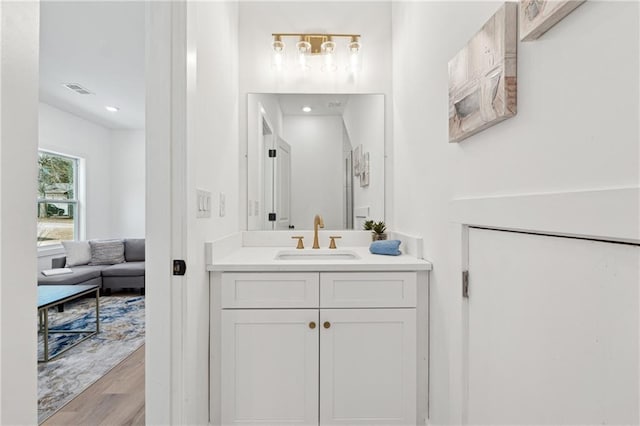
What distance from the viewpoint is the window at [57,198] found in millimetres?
4723

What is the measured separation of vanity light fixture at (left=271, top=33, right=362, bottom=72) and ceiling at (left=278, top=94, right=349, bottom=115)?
18cm

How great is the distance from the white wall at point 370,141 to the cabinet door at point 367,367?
878 millimetres

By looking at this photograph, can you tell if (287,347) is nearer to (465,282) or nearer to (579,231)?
(465,282)

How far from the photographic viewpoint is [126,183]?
19.1ft

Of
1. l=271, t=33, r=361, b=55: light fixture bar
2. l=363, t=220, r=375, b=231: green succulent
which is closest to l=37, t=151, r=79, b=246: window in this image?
l=271, t=33, r=361, b=55: light fixture bar

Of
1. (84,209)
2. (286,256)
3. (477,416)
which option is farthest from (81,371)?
(84,209)

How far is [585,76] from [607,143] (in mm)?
153

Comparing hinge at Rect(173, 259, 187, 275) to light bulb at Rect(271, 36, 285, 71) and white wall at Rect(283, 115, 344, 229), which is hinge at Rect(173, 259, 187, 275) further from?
light bulb at Rect(271, 36, 285, 71)

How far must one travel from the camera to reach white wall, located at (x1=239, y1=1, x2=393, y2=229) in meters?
2.24

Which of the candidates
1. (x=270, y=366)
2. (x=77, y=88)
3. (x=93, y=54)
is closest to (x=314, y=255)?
(x=270, y=366)

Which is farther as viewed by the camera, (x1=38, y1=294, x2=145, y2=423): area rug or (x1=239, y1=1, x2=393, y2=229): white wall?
(x1=239, y1=1, x2=393, y2=229): white wall

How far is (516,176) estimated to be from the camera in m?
0.89

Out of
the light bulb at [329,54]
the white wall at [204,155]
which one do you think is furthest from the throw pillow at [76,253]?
the light bulb at [329,54]

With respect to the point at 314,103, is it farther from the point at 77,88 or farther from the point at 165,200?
the point at 77,88
